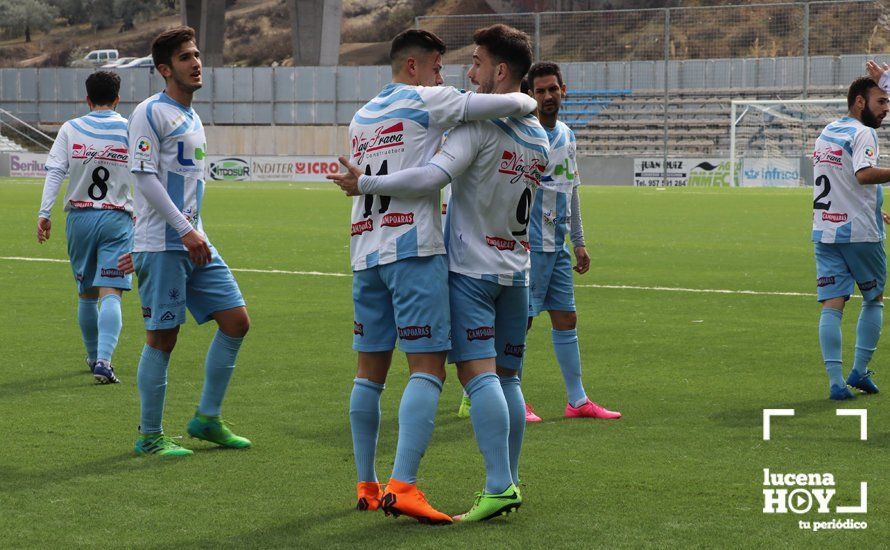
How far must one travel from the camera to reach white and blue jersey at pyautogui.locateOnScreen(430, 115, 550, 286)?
5.05m

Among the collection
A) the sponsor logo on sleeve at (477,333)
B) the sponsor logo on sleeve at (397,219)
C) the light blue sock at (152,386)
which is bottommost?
the light blue sock at (152,386)

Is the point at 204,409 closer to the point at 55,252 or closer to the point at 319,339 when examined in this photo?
the point at 319,339

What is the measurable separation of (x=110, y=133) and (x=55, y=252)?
33.9 ft

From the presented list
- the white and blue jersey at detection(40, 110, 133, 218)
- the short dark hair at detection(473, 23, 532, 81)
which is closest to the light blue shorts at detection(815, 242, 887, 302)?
the short dark hair at detection(473, 23, 532, 81)

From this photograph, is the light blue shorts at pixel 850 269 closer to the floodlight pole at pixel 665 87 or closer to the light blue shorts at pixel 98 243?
the light blue shorts at pixel 98 243

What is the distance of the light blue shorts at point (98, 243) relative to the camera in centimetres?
873

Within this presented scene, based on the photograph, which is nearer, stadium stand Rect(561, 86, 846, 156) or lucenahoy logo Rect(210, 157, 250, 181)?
stadium stand Rect(561, 86, 846, 156)

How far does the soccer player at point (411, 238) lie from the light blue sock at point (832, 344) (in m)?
3.76

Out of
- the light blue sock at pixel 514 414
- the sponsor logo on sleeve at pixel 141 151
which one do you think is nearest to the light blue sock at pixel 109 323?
the sponsor logo on sleeve at pixel 141 151

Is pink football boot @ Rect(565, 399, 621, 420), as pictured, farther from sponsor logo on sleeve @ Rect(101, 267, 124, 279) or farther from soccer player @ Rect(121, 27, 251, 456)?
sponsor logo on sleeve @ Rect(101, 267, 124, 279)

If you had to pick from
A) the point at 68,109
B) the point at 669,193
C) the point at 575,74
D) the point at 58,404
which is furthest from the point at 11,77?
the point at 58,404

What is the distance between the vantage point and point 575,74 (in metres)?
49.6

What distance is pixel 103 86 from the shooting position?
8305 millimetres

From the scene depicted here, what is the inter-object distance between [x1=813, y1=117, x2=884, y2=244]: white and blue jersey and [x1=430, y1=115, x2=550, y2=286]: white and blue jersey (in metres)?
3.53
